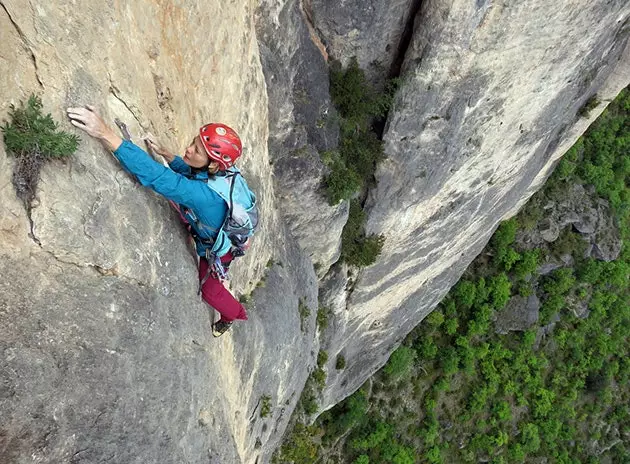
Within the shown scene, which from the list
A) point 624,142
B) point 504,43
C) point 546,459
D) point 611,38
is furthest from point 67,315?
point 624,142

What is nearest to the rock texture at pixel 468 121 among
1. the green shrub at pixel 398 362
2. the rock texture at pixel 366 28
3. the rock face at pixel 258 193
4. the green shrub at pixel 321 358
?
the rock face at pixel 258 193

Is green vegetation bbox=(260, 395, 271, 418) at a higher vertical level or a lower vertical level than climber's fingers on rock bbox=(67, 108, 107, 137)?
lower

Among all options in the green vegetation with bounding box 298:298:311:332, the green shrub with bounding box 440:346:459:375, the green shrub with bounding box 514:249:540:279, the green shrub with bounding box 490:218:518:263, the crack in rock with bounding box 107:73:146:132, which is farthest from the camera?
the green shrub with bounding box 514:249:540:279

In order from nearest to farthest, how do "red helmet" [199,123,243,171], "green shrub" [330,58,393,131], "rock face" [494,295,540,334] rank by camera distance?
"red helmet" [199,123,243,171] → "green shrub" [330,58,393,131] → "rock face" [494,295,540,334]

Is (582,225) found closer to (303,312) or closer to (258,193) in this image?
(303,312)

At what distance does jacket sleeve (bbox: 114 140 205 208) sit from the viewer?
4625 mm

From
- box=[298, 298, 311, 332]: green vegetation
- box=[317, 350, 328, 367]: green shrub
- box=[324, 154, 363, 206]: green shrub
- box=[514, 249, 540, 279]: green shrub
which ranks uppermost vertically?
box=[324, 154, 363, 206]: green shrub

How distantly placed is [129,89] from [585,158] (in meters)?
23.2

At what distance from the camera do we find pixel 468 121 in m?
11.9

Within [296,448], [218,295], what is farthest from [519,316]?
[218,295]

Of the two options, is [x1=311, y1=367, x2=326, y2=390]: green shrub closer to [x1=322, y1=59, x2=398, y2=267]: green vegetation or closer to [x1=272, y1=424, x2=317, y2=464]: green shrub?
[x1=272, y1=424, x2=317, y2=464]: green shrub

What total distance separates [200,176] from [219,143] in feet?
1.54

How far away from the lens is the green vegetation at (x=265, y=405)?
33.8 ft

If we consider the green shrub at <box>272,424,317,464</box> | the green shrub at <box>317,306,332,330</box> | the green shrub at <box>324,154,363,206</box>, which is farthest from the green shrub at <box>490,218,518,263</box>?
the green shrub at <box>324,154,363,206</box>
